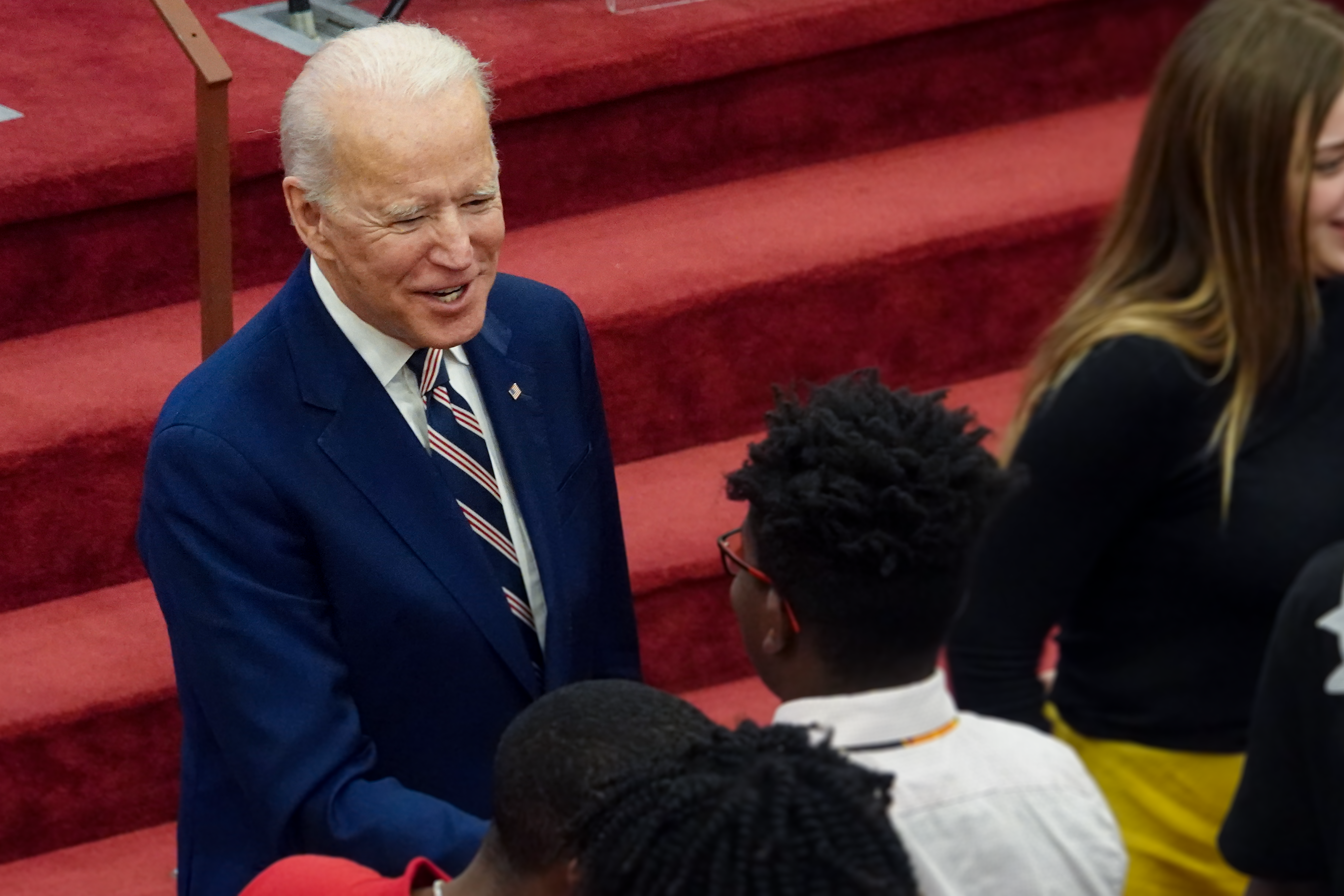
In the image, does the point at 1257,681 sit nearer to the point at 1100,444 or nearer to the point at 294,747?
the point at 1100,444

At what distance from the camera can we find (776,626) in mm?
1626

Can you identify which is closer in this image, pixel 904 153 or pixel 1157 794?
pixel 1157 794

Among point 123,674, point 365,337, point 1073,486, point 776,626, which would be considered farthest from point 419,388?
point 123,674

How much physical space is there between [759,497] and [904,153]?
1.94 m

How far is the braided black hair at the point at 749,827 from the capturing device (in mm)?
1120

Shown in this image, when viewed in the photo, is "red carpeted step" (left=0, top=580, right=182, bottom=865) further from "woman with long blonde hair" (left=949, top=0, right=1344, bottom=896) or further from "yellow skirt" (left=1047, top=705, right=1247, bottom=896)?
"yellow skirt" (left=1047, top=705, right=1247, bottom=896)

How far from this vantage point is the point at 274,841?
1.86 m

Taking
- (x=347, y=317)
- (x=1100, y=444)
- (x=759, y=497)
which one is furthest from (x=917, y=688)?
(x=347, y=317)

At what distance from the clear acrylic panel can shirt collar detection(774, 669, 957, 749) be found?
2.02 m

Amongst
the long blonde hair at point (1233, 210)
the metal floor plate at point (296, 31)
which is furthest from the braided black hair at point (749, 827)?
the metal floor plate at point (296, 31)

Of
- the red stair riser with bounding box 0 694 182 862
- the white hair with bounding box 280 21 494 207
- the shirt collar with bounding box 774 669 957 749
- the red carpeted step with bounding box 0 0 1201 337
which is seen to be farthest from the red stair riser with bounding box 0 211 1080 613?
the shirt collar with bounding box 774 669 957 749

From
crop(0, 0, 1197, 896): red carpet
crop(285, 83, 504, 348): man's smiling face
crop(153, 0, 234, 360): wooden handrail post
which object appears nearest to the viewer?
crop(285, 83, 504, 348): man's smiling face

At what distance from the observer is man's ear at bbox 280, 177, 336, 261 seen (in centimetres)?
177

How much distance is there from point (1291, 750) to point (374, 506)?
95cm
